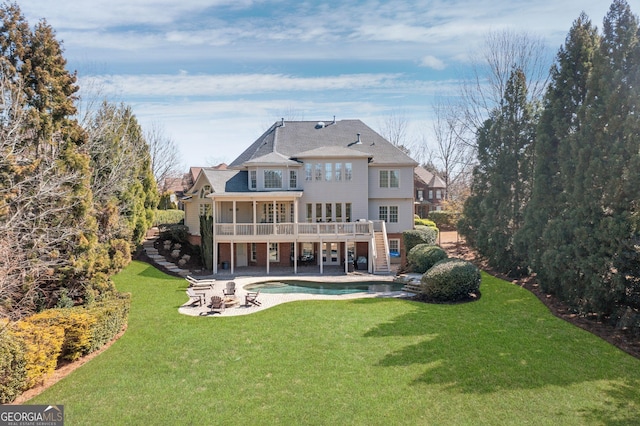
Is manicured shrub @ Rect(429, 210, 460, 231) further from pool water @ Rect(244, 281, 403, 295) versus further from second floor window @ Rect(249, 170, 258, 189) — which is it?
second floor window @ Rect(249, 170, 258, 189)

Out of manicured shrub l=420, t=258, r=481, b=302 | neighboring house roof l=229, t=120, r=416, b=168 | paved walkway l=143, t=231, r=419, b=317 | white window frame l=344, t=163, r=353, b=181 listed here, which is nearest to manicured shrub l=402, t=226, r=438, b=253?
paved walkway l=143, t=231, r=419, b=317

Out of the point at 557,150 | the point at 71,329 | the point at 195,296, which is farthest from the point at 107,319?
the point at 557,150

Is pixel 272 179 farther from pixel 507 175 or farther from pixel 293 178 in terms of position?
pixel 507 175

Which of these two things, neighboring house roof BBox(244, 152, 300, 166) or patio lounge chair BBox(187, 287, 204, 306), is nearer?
patio lounge chair BBox(187, 287, 204, 306)

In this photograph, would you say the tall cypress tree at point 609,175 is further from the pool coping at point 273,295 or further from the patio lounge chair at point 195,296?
the patio lounge chair at point 195,296

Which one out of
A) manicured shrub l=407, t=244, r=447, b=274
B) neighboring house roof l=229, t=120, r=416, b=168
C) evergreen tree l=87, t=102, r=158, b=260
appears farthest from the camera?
neighboring house roof l=229, t=120, r=416, b=168

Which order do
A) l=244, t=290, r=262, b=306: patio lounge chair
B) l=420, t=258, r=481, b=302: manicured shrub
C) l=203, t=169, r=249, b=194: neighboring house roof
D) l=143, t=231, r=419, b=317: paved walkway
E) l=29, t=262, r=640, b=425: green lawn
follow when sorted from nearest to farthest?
1. l=29, t=262, r=640, b=425: green lawn
2. l=143, t=231, r=419, b=317: paved walkway
3. l=244, t=290, r=262, b=306: patio lounge chair
4. l=420, t=258, r=481, b=302: manicured shrub
5. l=203, t=169, r=249, b=194: neighboring house roof
